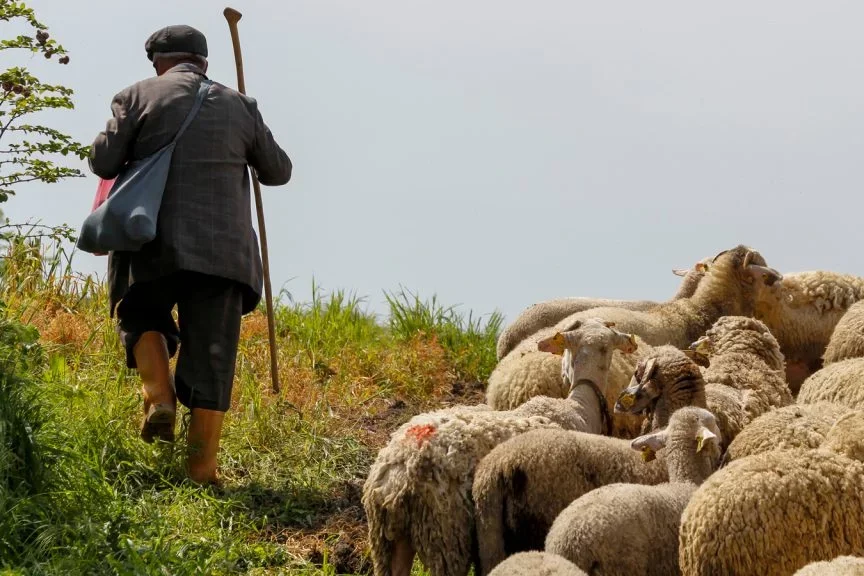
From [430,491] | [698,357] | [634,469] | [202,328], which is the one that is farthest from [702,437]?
[202,328]

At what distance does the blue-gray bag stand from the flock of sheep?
2362 millimetres

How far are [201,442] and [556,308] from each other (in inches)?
154

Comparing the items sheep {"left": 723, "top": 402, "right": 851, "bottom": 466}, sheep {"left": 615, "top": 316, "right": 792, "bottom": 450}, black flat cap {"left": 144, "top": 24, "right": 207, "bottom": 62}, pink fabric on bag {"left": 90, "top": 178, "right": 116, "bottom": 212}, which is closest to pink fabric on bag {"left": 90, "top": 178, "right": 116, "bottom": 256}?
pink fabric on bag {"left": 90, "top": 178, "right": 116, "bottom": 212}

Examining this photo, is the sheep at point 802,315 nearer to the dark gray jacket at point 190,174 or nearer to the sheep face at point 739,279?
the sheep face at point 739,279

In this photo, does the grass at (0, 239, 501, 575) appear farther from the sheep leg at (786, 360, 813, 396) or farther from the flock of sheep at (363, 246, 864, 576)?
the sheep leg at (786, 360, 813, 396)

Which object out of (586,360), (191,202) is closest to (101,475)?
(191,202)

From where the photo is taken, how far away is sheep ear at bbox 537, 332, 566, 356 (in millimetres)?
8367

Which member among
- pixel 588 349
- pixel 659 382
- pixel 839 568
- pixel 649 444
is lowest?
pixel 839 568

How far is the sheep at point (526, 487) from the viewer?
20.4 ft

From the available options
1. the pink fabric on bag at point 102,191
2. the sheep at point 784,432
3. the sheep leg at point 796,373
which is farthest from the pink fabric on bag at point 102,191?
the sheep leg at point 796,373

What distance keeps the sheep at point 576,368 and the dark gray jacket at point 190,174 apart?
173cm

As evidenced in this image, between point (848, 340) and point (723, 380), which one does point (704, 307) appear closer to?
point (848, 340)

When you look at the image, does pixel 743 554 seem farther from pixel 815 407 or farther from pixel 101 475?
pixel 101 475

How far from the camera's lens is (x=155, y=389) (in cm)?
856
